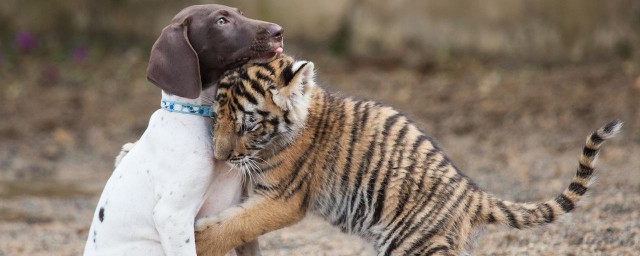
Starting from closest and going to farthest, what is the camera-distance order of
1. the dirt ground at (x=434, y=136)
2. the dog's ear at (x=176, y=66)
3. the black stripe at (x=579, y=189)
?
the dog's ear at (x=176, y=66) < the black stripe at (x=579, y=189) < the dirt ground at (x=434, y=136)

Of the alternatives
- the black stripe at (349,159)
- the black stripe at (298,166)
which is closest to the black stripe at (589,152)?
the black stripe at (349,159)

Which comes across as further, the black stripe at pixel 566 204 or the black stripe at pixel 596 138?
the black stripe at pixel 566 204

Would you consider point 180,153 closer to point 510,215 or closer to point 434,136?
point 510,215

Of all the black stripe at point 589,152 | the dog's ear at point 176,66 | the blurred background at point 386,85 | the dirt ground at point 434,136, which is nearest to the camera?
the dog's ear at point 176,66

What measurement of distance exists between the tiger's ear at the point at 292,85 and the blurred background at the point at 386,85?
1.87 m

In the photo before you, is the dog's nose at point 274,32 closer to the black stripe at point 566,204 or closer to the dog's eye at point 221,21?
the dog's eye at point 221,21

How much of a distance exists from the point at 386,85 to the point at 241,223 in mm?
6388

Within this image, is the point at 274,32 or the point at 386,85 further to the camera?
the point at 386,85

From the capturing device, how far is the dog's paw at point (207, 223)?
15.8 ft

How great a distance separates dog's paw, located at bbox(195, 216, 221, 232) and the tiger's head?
268 millimetres

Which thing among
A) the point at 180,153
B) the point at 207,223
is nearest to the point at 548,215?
the point at 207,223

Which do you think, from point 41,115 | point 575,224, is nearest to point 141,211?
point 575,224

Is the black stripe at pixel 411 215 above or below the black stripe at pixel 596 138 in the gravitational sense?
below

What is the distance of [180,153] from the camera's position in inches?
185
